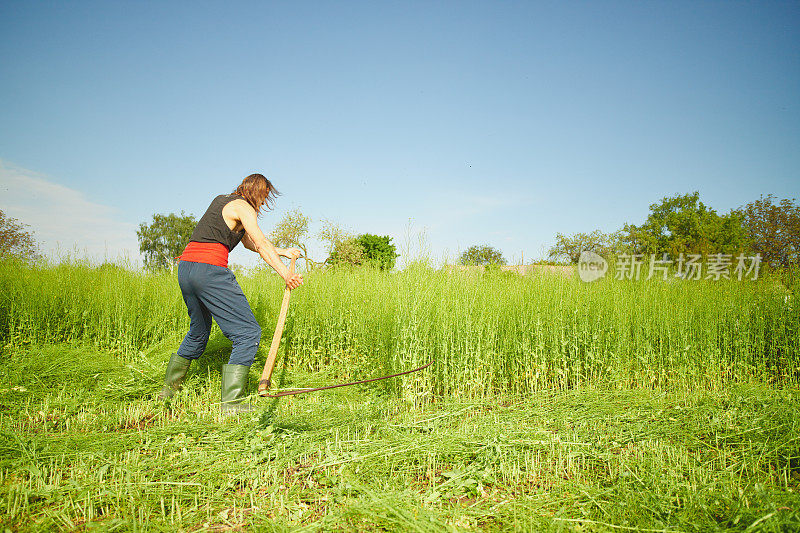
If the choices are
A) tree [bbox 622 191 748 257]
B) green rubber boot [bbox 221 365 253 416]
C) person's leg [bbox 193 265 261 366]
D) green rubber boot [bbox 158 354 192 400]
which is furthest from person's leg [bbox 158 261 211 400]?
tree [bbox 622 191 748 257]

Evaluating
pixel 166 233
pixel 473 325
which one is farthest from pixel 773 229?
pixel 166 233

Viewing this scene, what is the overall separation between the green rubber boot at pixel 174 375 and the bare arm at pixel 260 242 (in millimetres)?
1329

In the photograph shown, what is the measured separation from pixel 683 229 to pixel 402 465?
40543 millimetres

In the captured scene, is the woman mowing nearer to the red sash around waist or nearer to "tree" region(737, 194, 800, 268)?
the red sash around waist

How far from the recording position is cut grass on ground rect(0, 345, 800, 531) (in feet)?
6.14

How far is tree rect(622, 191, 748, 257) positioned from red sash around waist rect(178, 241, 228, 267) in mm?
27272

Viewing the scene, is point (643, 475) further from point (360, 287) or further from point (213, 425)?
point (360, 287)

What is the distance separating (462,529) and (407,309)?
2403 millimetres

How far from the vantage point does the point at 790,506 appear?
1918 millimetres

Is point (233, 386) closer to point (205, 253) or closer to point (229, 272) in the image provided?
point (229, 272)

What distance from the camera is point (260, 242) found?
312 cm

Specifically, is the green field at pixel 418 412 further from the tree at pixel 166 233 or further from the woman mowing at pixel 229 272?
the tree at pixel 166 233

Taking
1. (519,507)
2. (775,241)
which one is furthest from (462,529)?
(775,241)

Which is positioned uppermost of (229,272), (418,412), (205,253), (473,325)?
(205,253)
